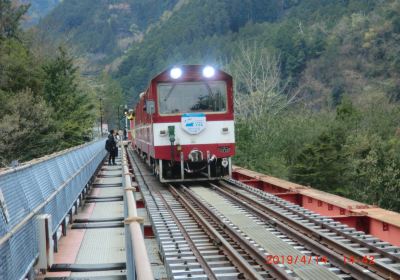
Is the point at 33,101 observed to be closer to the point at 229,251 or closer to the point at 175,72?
the point at 175,72

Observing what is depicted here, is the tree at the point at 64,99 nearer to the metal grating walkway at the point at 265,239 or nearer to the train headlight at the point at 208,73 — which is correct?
the train headlight at the point at 208,73


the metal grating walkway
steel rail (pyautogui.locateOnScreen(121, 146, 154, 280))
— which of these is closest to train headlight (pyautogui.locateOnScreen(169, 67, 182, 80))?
the metal grating walkway

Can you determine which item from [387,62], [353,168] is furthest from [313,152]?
[387,62]

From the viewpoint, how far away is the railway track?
7191 millimetres

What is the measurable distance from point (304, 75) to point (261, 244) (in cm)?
8586

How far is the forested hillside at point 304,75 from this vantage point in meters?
39.3

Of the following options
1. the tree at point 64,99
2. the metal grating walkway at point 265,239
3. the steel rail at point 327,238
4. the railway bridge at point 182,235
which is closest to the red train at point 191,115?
the metal grating walkway at point 265,239

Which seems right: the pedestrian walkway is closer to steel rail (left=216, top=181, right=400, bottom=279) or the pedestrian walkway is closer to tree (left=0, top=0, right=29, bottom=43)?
steel rail (left=216, top=181, right=400, bottom=279)

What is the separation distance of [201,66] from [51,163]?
25.1 feet

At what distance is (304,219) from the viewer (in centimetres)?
1067

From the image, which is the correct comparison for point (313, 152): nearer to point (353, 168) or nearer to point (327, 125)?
→ point (353, 168)
